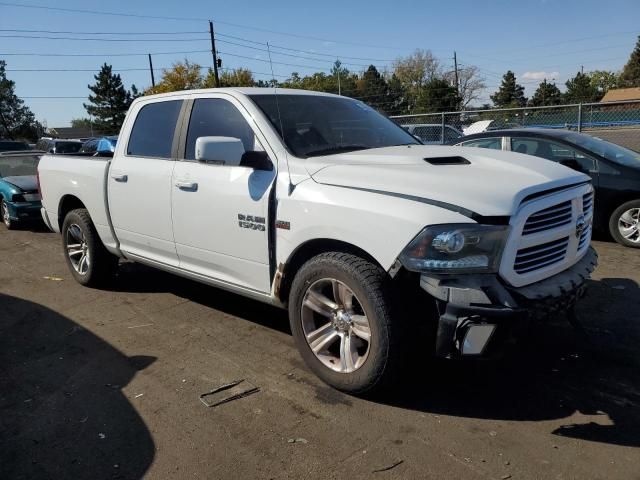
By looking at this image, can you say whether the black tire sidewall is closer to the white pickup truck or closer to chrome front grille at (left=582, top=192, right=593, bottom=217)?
the white pickup truck

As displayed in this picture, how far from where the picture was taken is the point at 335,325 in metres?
3.46

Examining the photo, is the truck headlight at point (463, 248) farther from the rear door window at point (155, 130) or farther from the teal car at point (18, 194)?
the teal car at point (18, 194)

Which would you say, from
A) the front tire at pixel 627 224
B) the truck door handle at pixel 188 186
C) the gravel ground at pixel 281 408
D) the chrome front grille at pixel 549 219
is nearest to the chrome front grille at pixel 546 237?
the chrome front grille at pixel 549 219

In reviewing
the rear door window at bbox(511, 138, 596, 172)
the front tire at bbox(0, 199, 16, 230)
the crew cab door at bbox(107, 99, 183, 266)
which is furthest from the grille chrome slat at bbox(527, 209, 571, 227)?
the front tire at bbox(0, 199, 16, 230)

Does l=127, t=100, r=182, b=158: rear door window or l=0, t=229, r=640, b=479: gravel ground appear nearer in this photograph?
l=0, t=229, r=640, b=479: gravel ground

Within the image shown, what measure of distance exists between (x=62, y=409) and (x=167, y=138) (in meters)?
2.35

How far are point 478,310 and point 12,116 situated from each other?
261ft

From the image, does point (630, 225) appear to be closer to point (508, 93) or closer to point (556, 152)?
point (556, 152)

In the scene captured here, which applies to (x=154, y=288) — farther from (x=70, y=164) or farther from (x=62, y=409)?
(x=62, y=409)

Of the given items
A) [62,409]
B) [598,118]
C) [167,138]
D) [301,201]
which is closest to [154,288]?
[167,138]

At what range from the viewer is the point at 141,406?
3.41 m

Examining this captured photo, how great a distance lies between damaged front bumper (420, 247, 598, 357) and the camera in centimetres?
278

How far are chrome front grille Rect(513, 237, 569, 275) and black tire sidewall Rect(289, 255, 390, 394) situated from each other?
776mm

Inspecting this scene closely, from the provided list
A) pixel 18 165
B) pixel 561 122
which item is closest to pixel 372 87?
pixel 561 122
